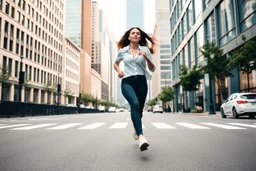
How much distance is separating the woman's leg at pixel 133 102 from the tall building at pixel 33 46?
28265 millimetres

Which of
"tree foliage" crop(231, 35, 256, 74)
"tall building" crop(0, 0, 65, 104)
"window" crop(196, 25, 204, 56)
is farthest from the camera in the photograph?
"tall building" crop(0, 0, 65, 104)

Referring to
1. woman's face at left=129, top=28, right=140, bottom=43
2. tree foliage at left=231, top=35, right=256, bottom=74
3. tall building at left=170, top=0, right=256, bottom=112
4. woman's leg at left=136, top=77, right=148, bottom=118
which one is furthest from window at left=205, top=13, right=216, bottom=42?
woman's leg at left=136, top=77, right=148, bottom=118

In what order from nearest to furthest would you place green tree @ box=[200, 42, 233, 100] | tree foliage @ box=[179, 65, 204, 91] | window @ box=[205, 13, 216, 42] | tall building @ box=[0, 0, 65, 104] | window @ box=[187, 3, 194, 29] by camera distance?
green tree @ box=[200, 42, 233, 100] → window @ box=[205, 13, 216, 42] → tree foliage @ box=[179, 65, 204, 91] → window @ box=[187, 3, 194, 29] → tall building @ box=[0, 0, 65, 104]

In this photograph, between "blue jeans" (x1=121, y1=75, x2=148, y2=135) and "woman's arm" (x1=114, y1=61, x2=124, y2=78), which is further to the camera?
"woman's arm" (x1=114, y1=61, x2=124, y2=78)

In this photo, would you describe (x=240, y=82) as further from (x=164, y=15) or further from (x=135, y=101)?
(x=164, y=15)

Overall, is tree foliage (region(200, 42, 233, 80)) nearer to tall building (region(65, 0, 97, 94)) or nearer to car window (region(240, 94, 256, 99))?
car window (region(240, 94, 256, 99))

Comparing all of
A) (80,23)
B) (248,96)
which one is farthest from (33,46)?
(80,23)

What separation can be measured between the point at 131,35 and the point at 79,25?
12563 centimetres

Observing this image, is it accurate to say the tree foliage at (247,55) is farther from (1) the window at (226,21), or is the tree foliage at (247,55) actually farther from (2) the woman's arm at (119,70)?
(2) the woman's arm at (119,70)

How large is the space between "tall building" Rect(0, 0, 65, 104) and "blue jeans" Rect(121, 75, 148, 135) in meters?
28.2

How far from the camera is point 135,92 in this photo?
4277mm

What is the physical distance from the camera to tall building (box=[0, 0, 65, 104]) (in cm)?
→ 4009

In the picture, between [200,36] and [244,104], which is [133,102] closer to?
[244,104]

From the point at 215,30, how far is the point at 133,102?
2661cm
